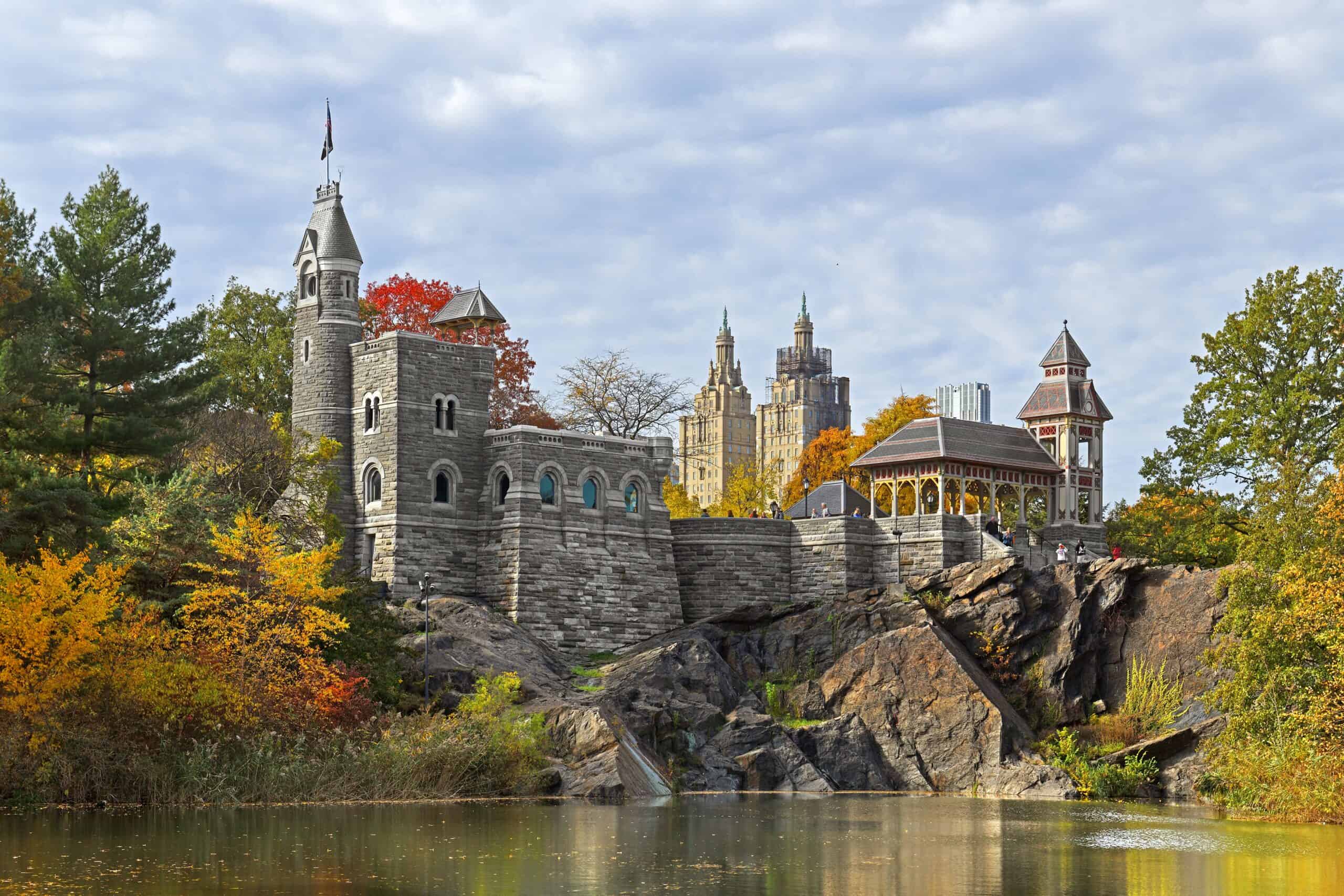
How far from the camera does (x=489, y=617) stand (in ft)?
176

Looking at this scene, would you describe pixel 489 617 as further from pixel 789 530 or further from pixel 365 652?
pixel 789 530

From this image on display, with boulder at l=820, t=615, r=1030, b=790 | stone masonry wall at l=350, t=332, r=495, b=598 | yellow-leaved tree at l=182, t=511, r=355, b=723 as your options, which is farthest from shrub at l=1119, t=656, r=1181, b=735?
yellow-leaved tree at l=182, t=511, r=355, b=723

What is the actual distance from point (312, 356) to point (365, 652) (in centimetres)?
1575

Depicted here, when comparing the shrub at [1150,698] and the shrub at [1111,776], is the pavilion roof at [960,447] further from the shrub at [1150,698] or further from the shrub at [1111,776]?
the shrub at [1111,776]

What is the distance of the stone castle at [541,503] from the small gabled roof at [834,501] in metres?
1.49

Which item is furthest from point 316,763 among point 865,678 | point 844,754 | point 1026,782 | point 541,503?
point 1026,782

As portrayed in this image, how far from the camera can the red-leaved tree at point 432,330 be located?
240 ft

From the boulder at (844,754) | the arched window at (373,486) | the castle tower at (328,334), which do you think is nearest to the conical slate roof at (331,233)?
the castle tower at (328,334)

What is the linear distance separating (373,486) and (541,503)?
17.9 ft

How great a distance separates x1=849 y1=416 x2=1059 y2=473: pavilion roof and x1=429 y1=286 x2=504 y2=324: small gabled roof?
46.2ft

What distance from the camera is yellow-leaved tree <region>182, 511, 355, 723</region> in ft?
132

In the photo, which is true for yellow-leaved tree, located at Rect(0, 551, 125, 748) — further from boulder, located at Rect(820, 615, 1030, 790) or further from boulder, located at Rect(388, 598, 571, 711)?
boulder, located at Rect(820, 615, 1030, 790)

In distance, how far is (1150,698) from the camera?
54.3 meters

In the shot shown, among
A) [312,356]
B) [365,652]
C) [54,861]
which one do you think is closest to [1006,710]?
[365,652]
